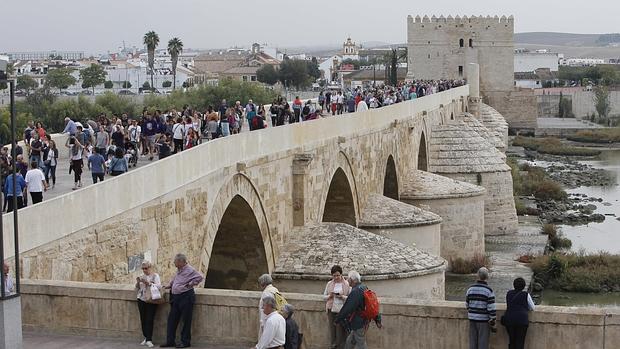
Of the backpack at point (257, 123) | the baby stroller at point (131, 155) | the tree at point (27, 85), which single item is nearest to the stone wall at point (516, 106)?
the tree at point (27, 85)

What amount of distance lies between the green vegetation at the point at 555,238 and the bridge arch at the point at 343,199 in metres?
9.90

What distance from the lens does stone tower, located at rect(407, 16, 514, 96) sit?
5275 cm

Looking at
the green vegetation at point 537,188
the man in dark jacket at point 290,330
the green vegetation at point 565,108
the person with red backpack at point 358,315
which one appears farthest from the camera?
the green vegetation at point 565,108

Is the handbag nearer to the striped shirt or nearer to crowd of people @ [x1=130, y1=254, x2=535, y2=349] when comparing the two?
crowd of people @ [x1=130, y1=254, x2=535, y2=349]

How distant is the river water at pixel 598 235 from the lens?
2106 cm

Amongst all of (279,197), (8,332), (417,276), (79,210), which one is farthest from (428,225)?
(8,332)

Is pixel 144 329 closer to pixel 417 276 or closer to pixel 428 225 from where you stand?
pixel 417 276

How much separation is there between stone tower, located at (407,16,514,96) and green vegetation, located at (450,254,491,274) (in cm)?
2985

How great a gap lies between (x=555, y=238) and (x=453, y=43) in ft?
88.3

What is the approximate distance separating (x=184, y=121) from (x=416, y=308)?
276 inches

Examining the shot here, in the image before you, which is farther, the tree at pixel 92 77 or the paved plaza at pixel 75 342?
the tree at pixel 92 77

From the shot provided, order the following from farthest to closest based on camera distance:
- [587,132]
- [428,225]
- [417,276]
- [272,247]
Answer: [587,132] → [428,225] → [417,276] → [272,247]

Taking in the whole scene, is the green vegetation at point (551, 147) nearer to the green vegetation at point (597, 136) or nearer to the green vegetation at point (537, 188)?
the green vegetation at point (597, 136)

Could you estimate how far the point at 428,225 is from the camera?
1883 cm
